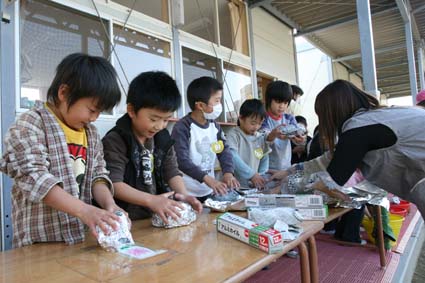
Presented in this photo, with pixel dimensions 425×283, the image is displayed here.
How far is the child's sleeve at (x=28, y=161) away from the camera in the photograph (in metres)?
0.70

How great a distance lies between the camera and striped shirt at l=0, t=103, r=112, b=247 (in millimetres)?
731

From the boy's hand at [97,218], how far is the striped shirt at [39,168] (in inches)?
4.2

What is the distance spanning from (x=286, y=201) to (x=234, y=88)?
8.96 ft

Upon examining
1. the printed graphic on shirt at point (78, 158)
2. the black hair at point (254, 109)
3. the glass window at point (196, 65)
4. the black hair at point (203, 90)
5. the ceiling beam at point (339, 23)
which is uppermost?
the ceiling beam at point (339, 23)

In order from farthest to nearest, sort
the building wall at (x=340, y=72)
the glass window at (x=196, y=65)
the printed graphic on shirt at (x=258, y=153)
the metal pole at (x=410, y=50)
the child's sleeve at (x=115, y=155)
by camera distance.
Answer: the building wall at (x=340, y=72), the metal pole at (x=410, y=50), the glass window at (x=196, y=65), the printed graphic on shirt at (x=258, y=153), the child's sleeve at (x=115, y=155)

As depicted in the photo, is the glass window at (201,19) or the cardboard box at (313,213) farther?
the glass window at (201,19)

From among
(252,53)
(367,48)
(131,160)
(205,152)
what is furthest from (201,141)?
(252,53)

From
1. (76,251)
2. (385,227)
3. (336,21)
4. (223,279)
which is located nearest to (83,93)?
(76,251)

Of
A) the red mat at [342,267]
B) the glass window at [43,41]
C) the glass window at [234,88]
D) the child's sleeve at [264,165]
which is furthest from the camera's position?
the glass window at [234,88]

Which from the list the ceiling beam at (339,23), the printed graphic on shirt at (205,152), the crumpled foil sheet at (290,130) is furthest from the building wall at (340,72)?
the printed graphic on shirt at (205,152)

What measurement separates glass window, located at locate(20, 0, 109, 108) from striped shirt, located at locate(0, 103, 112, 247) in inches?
42.8

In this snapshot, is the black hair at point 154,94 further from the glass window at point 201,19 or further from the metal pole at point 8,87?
the glass window at point 201,19

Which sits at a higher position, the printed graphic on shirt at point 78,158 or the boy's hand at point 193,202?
the printed graphic on shirt at point 78,158

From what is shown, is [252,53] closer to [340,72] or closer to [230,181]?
[230,181]
